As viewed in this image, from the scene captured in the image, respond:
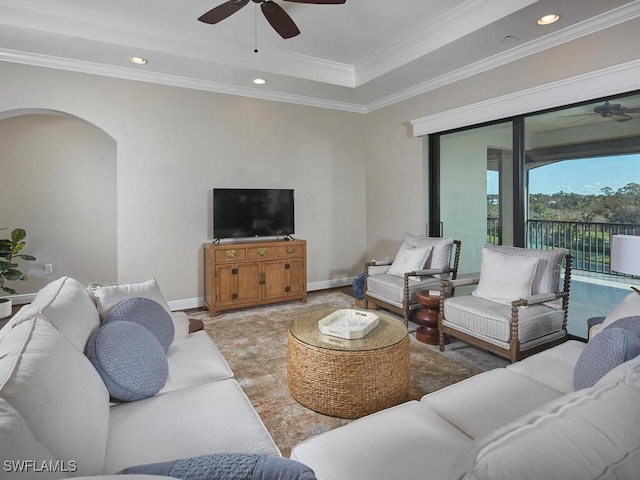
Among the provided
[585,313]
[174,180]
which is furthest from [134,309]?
[585,313]

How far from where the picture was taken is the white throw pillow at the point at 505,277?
2.99m

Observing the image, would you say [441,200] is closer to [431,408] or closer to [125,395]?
[431,408]

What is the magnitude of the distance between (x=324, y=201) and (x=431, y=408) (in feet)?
14.0

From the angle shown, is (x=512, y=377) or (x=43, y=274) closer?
(x=512, y=377)

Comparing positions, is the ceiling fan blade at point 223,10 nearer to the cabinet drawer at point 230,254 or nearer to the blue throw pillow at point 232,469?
the cabinet drawer at point 230,254

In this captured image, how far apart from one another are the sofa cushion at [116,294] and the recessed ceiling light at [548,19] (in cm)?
367

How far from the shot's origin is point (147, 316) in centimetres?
202

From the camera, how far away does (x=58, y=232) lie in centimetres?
504

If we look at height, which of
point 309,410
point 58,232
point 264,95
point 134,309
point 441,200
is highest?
point 264,95

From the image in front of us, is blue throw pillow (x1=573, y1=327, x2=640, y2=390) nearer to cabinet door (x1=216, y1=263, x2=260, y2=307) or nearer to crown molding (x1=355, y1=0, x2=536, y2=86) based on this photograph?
crown molding (x1=355, y1=0, x2=536, y2=86)

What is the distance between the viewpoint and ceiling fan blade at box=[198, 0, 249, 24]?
8.85 feet

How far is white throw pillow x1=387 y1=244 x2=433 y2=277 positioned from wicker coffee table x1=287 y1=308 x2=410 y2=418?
1877 millimetres

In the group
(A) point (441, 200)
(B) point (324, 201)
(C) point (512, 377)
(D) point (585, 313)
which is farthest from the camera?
(B) point (324, 201)

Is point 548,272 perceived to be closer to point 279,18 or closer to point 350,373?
point 350,373
